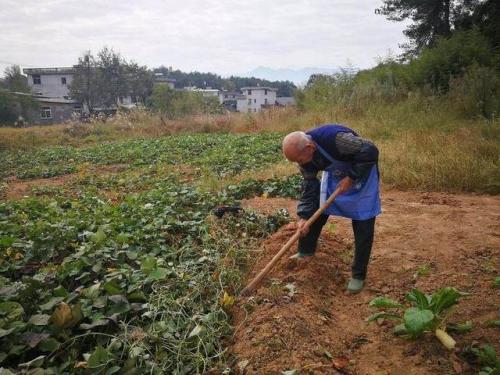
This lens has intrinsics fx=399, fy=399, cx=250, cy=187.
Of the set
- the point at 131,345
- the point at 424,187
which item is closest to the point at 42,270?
the point at 131,345

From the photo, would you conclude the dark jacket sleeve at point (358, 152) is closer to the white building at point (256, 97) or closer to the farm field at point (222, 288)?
the farm field at point (222, 288)

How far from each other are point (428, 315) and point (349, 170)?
3.59 ft

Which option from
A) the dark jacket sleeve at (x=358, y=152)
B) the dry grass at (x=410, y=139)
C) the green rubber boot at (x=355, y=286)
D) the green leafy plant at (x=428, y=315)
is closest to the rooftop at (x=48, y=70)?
the dry grass at (x=410, y=139)

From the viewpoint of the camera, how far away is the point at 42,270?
3111 millimetres

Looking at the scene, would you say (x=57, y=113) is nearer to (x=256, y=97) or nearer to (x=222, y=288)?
(x=256, y=97)

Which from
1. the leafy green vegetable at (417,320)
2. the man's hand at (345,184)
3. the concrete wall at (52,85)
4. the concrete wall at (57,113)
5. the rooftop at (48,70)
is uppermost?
the rooftop at (48,70)

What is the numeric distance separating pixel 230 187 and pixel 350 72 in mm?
10917

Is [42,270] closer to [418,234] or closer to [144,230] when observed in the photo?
[144,230]

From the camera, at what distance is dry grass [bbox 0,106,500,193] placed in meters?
5.57

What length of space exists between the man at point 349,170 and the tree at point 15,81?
4279 cm

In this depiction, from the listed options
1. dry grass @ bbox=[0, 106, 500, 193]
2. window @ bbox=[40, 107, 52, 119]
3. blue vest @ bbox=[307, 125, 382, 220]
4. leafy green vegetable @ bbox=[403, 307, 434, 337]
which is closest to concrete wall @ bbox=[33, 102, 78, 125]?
window @ bbox=[40, 107, 52, 119]

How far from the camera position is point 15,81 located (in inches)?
1582

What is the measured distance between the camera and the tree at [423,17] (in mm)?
16906

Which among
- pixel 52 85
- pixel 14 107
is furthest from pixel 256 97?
pixel 14 107
